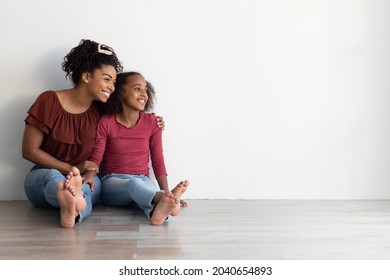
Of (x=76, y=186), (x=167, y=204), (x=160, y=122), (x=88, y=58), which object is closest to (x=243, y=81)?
(x=160, y=122)

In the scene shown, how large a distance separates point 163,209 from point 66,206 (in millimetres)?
332

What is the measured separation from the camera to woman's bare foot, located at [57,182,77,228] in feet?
5.99

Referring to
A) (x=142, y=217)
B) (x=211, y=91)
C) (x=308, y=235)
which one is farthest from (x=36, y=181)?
(x=308, y=235)

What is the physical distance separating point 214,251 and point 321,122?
43.8 inches

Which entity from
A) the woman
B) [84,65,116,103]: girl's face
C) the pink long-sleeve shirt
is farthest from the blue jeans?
[84,65,116,103]: girl's face

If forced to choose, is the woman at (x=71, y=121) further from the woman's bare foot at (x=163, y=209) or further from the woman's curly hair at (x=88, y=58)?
the woman's bare foot at (x=163, y=209)

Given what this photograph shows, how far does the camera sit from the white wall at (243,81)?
242 cm

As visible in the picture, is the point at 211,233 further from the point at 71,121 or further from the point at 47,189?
the point at 71,121

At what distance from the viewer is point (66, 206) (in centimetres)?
186

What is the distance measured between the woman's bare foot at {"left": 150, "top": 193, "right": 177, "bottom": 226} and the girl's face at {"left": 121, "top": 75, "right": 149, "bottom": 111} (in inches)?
21.7

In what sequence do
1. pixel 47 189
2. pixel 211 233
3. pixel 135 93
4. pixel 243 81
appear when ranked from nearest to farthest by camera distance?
1. pixel 211 233
2. pixel 47 189
3. pixel 135 93
4. pixel 243 81

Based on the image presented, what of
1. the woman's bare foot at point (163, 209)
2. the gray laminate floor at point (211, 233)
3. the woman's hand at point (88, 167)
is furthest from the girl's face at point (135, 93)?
the woman's bare foot at point (163, 209)

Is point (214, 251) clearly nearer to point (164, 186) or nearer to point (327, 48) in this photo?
point (164, 186)
